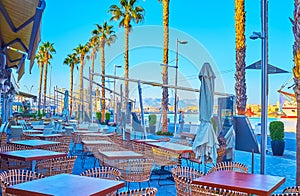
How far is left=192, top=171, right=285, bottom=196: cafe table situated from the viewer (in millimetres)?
3314

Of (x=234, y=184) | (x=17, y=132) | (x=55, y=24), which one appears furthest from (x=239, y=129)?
(x=55, y=24)

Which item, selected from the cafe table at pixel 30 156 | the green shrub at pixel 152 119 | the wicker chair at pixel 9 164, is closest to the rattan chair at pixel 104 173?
the cafe table at pixel 30 156

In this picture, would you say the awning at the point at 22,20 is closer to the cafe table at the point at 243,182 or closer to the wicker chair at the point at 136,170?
the wicker chair at the point at 136,170

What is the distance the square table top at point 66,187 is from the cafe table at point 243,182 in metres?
1.08

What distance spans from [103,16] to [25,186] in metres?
27.4

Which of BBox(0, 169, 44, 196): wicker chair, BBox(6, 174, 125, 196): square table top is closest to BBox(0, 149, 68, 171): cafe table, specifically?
BBox(0, 169, 44, 196): wicker chair

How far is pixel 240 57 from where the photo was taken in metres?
12.4

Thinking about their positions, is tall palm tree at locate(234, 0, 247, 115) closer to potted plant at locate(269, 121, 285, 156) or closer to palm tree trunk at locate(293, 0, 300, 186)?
potted plant at locate(269, 121, 285, 156)

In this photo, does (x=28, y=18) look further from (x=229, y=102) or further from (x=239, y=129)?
(x=229, y=102)

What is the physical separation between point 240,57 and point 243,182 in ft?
31.3

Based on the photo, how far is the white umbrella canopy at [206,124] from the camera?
6.00m

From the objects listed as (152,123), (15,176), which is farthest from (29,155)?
(152,123)

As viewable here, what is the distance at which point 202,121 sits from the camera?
6355 millimetres

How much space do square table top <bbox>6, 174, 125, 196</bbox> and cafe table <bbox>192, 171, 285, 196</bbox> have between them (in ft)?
3.53
